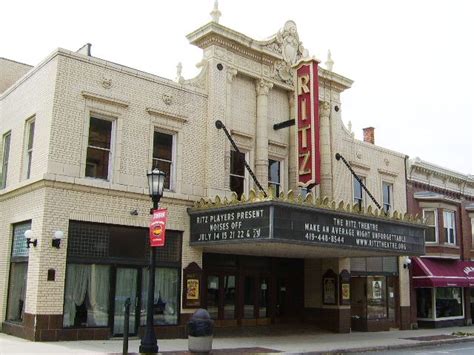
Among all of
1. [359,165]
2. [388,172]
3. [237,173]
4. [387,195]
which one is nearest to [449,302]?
[387,195]

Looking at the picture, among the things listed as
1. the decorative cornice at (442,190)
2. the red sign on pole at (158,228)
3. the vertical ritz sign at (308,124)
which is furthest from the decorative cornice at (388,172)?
the red sign on pole at (158,228)

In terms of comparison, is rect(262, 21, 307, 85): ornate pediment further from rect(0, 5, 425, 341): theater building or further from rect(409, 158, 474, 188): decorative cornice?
rect(409, 158, 474, 188): decorative cornice

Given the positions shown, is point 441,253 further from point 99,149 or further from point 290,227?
point 99,149

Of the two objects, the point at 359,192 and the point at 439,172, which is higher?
the point at 439,172

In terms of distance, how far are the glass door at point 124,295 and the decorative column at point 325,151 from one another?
10.1 meters

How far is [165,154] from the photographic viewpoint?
20.6 metres

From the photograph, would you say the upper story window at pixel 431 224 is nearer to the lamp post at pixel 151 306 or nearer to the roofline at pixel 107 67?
the roofline at pixel 107 67

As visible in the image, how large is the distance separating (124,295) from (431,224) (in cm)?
1911

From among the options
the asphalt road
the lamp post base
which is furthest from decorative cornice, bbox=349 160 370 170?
the lamp post base

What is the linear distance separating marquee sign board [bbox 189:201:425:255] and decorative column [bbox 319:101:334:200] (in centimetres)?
389

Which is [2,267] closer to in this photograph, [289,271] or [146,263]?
[146,263]

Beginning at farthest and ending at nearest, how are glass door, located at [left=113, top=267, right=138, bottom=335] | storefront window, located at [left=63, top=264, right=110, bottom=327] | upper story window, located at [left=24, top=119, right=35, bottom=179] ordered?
upper story window, located at [left=24, top=119, right=35, bottom=179]
glass door, located at [left=113, top=267, right=138, bottom=335]
storefront window, located at [left=63, top=264, right=110, bottom=327]

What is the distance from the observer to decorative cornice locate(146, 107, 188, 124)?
19984 millimetres

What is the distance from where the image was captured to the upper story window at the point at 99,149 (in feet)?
61.2
